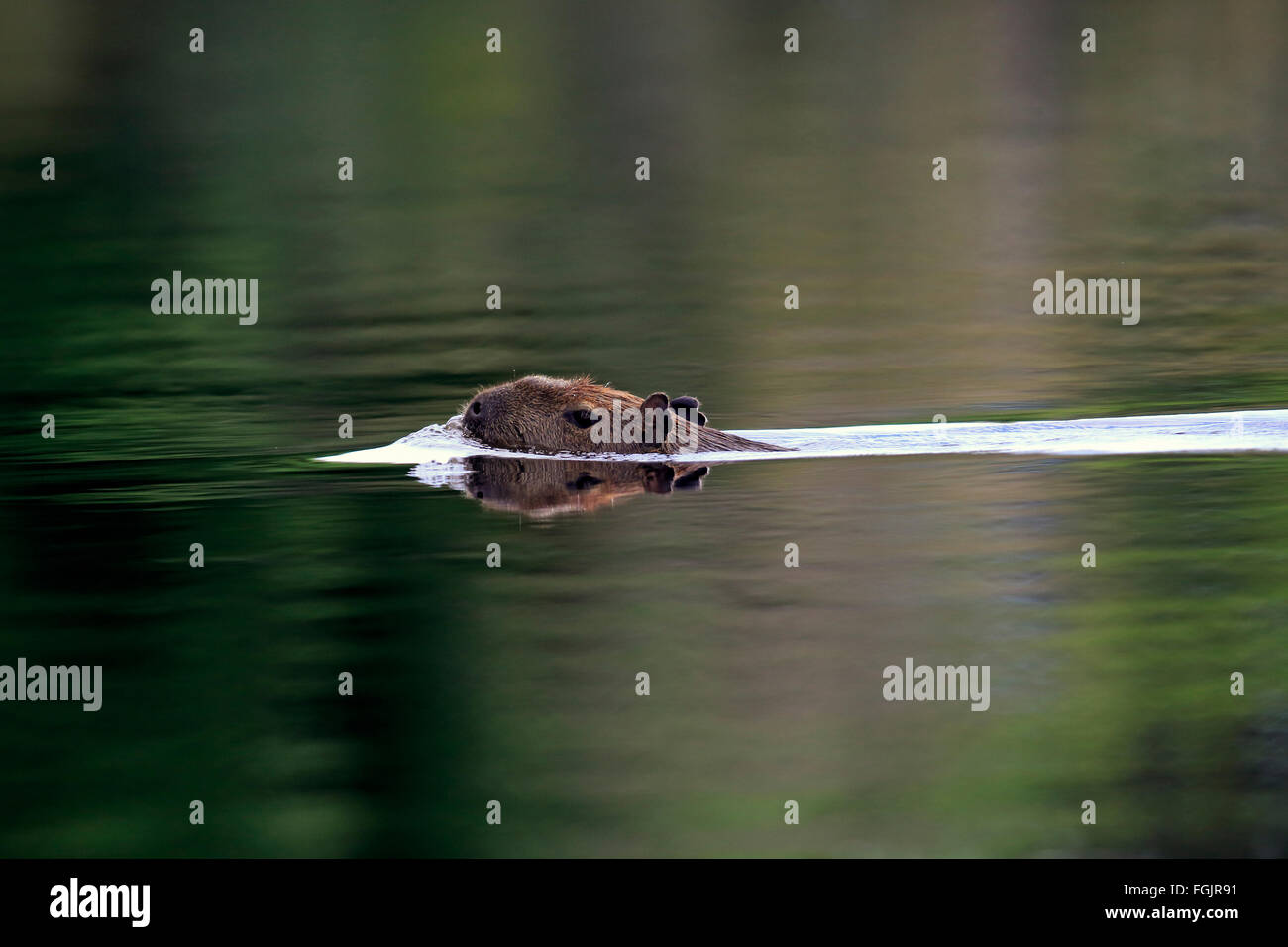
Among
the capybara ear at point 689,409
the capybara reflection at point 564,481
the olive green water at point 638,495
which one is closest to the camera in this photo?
the olive green water at point 638,495

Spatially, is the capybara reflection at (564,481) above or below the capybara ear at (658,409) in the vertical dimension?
below

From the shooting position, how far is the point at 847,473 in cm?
1283

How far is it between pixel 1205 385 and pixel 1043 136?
18.7 metres

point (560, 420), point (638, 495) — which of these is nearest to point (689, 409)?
point (560, 420)

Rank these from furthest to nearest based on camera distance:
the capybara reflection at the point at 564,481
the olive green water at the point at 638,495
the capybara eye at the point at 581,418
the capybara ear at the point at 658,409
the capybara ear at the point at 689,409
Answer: the capybara eye at the point at 581,418 < the capybara ear at the point at 658,409 < the capybara ear at the point at 689,409 < the capybara reflection at the point at 564,481 < the olive green water at the point at 638,495

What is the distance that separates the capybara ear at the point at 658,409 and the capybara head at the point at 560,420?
0.08 meters

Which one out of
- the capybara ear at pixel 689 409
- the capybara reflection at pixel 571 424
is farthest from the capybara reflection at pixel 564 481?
the capybara ear at pixel 689 409

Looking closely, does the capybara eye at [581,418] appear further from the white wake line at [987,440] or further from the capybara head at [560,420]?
the white wake line at [987,440]

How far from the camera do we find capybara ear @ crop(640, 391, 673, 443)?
13477mm

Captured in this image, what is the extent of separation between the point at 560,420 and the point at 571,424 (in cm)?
9

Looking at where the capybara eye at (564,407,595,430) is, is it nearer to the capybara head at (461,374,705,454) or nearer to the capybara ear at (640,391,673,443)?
the capybara head at (461,374,705,454)

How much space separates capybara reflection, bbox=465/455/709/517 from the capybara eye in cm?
28

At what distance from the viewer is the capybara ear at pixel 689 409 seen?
526 inches

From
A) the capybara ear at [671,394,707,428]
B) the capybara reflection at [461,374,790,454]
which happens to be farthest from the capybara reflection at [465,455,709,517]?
the capybara ear at [671,394,707,428]
